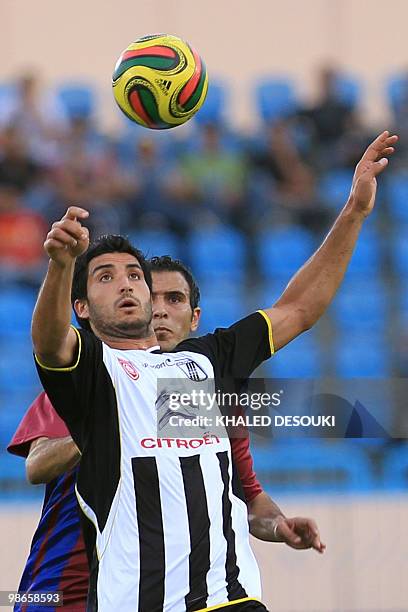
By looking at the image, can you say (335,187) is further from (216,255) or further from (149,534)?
(149,534)

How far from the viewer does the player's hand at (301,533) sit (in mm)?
3987

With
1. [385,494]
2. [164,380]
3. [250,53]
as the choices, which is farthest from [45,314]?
[250,53]

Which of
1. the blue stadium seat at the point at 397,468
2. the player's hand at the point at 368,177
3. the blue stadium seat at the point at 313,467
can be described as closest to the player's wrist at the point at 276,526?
the player's hand at the point at 368,177

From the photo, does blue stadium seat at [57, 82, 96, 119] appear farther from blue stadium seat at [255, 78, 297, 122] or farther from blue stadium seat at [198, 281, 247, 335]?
blue stadium seat at [198, 281, 247, 335]

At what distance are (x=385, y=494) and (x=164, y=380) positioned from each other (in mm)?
3560

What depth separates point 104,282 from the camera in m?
4.61

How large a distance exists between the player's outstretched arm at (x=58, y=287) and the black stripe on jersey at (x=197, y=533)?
64cm

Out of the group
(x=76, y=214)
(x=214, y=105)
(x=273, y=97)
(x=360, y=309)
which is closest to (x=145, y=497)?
(x=76, y=214)

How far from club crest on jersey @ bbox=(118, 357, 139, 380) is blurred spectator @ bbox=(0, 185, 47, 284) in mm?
6980

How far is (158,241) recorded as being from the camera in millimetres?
11492

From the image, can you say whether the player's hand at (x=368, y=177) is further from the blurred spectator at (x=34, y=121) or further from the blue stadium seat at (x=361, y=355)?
the blurred spectator at (x=34, y=121)

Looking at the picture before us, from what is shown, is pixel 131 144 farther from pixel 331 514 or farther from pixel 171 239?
pixel 331 514

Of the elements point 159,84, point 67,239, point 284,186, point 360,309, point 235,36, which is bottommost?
point 67,239

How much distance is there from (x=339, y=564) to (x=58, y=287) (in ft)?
12.5
